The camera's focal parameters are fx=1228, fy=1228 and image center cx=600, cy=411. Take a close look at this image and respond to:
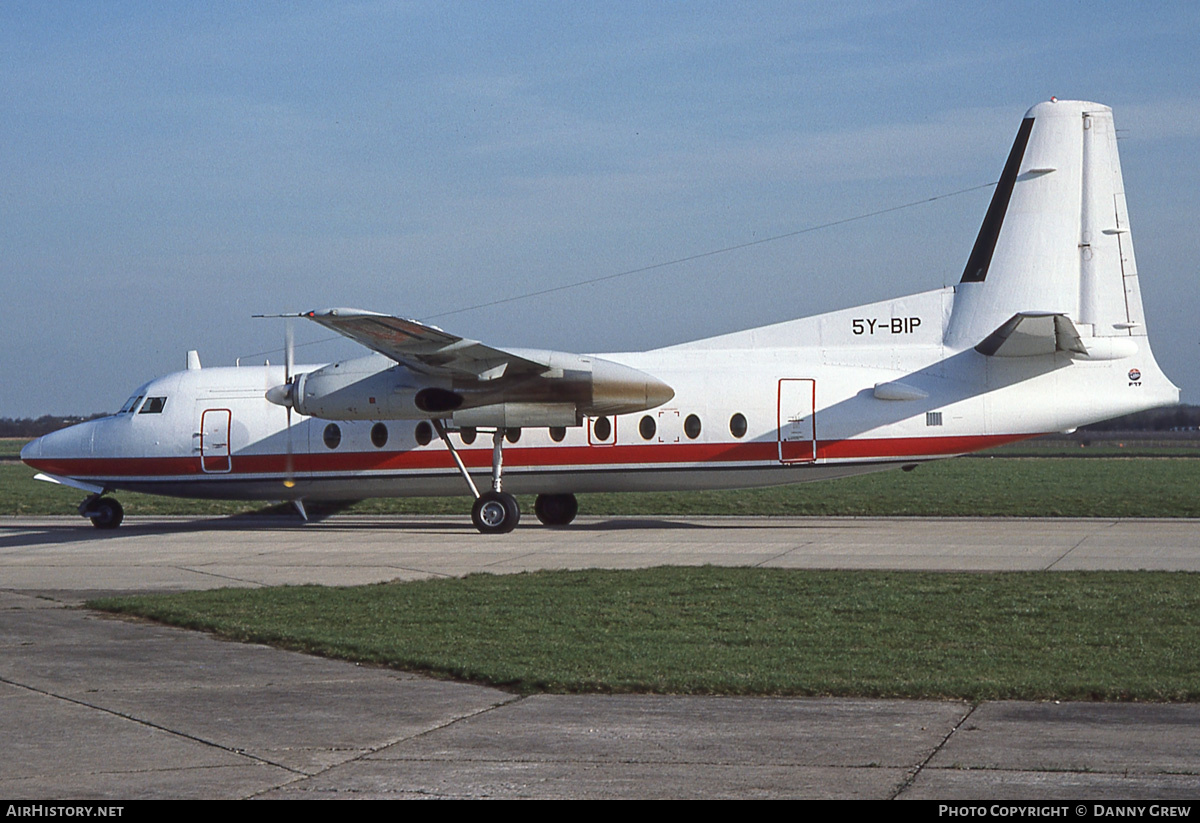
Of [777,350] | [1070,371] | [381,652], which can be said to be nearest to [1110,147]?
[1070,371]

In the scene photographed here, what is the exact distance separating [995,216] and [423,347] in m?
10.1

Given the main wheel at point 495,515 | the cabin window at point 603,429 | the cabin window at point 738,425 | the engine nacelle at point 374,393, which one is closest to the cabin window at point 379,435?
the engine nacelle at point 374,393

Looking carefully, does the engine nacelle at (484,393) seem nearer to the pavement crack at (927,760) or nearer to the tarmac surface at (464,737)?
the tarmac surface at (464,737)

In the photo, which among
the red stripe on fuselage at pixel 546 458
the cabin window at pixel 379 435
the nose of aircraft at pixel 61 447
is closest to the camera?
the red stripe on fuselage at pixel 546 458

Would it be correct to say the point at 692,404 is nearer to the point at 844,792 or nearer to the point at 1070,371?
the point at 1070,371

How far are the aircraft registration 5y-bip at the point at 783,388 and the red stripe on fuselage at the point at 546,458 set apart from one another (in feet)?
0.13

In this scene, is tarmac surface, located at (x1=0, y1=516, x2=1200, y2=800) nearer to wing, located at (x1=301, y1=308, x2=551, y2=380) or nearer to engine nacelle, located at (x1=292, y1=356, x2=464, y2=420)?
wing, located at (x1=301, y1=308, x2=551, y2=380)

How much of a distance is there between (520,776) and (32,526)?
2407cm

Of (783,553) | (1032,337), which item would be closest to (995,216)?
(1032,337)

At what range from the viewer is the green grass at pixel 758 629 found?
341 inches

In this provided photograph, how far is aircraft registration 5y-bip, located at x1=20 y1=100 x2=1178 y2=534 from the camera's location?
20578 mm

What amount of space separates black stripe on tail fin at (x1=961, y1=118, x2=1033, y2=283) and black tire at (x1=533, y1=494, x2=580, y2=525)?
Result: 28.8ft

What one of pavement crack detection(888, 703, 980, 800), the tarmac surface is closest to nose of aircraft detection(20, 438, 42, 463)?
the tarmac surface

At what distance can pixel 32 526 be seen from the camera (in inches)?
1062
